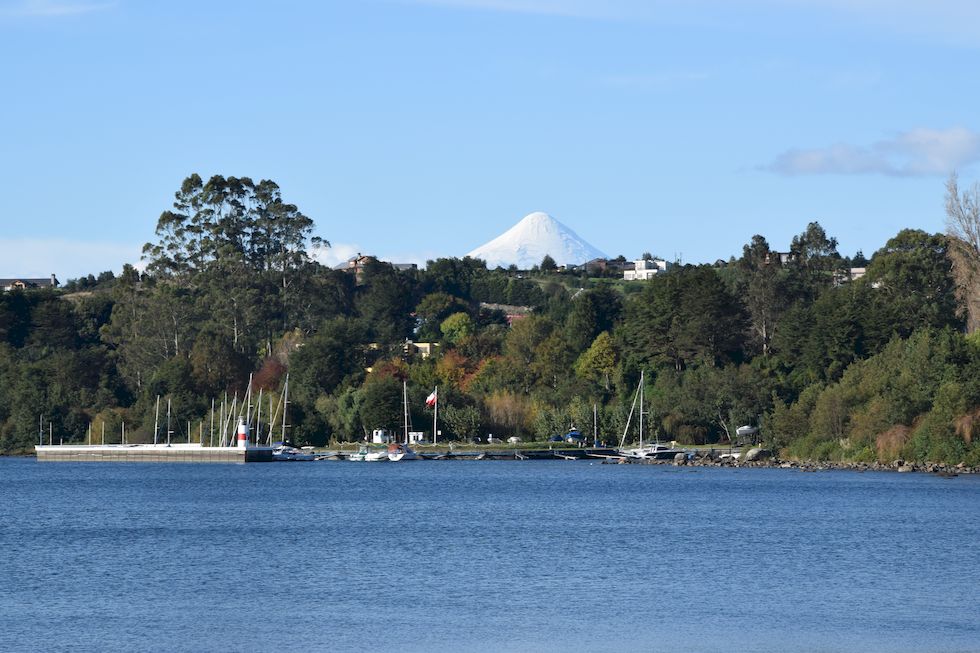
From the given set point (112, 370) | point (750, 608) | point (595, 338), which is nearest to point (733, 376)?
point (595, 338)

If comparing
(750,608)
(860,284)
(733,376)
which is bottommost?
(750,608)

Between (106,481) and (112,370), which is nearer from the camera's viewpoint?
(106,481)

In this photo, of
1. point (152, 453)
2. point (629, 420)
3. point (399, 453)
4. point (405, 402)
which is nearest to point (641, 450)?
point (629, 420)

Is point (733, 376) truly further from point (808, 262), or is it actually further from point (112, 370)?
point (112, 370)

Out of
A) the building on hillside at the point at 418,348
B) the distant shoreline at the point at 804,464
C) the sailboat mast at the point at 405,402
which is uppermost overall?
the building on hillside at the point at 418,348

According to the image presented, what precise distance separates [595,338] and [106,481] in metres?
43.4

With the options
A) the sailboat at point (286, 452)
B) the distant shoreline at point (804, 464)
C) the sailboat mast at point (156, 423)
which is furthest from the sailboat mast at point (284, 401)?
the distant shoreline at point (804, 464)

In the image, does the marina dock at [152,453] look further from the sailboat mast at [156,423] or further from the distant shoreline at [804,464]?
the distant shoreline at [804,464]

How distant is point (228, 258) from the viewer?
132 meters

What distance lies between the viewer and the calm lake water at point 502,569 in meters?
29.6

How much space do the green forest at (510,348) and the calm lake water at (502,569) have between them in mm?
14279

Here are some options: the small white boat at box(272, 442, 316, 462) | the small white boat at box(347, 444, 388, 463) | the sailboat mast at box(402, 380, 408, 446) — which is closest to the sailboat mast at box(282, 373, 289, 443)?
the small white boat at box(272, 442, 316, 462)

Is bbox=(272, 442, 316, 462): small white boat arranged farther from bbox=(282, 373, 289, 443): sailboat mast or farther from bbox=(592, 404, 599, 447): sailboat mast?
bbox=(592, 404, 599, 447): sailboat mast

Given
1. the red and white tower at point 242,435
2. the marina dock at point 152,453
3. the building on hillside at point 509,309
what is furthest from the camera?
the building on hillside at point 509,309
